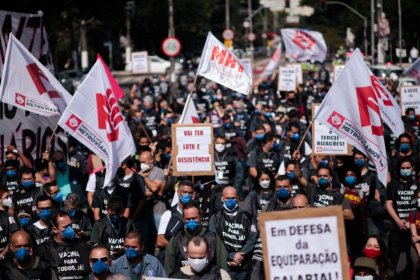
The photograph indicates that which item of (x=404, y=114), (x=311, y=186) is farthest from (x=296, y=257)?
(x=404, y=114)

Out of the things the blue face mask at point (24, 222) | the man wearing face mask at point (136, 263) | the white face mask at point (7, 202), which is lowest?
the man wearing face mask at point (136, 263)

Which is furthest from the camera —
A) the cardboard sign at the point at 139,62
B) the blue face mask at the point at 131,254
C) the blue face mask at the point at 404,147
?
the cardboard sign at the point at 139,62

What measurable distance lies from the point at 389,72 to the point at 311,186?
27.2 metres

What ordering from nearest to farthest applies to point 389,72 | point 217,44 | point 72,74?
point 217,44 → point 389,72 → point 72,74

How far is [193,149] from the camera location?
12016 mm

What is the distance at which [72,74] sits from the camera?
44.6 metres

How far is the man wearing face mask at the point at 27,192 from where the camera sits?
431 inches

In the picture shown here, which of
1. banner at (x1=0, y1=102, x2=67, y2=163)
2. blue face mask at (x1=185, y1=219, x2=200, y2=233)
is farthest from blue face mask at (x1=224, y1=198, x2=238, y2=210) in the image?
banner at (x1=0, y1=102, x2=67, y2=163)

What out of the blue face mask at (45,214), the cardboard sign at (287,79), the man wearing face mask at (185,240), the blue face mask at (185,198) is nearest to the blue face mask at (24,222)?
the blue face mask at (45,214)

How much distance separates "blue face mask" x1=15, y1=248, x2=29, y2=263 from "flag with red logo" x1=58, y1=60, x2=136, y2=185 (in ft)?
9.49

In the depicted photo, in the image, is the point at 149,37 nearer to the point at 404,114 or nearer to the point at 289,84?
the point at 289,84

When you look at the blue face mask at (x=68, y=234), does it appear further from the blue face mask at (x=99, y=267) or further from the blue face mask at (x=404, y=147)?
the blue face mask at (x=404, y=147)

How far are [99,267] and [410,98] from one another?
41.3 ft

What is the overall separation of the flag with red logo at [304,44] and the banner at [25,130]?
52.7 feet
